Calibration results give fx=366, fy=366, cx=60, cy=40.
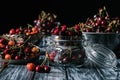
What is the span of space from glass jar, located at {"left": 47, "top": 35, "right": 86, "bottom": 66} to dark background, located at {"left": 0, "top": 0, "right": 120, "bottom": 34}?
9.71 feet

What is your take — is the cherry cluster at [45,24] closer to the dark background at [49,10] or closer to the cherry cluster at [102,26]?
the cherry cluster at [102,26]

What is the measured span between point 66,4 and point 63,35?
3.32m

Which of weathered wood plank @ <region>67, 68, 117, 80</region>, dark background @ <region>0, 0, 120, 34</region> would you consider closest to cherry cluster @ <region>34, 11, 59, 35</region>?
weathered wood plank @ <region>67, 68, 117, 80</region>

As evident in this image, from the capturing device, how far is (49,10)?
188 inches

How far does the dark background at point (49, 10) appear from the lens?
461 centimetres

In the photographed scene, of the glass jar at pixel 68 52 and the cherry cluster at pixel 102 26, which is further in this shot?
the cherry cluster at pixel 102 26

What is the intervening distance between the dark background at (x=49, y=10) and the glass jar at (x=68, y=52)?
296 centimetres

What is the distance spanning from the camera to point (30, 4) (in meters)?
4.73

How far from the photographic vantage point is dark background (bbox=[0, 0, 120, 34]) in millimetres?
4613

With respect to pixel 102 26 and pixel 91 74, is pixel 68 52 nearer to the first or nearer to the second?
pixel 91 74

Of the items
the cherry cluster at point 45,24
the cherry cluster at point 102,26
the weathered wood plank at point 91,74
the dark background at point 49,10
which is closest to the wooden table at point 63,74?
the weathered wood plank at point 91,74

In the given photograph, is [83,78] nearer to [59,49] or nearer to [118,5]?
[59,49]

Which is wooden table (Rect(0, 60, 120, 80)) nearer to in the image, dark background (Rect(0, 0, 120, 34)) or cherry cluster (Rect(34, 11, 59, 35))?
cherry cluster (Rect(34, 11, 59, 35))

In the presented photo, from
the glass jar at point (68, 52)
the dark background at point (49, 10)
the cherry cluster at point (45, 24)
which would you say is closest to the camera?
the glass jar at point (68, 52)
